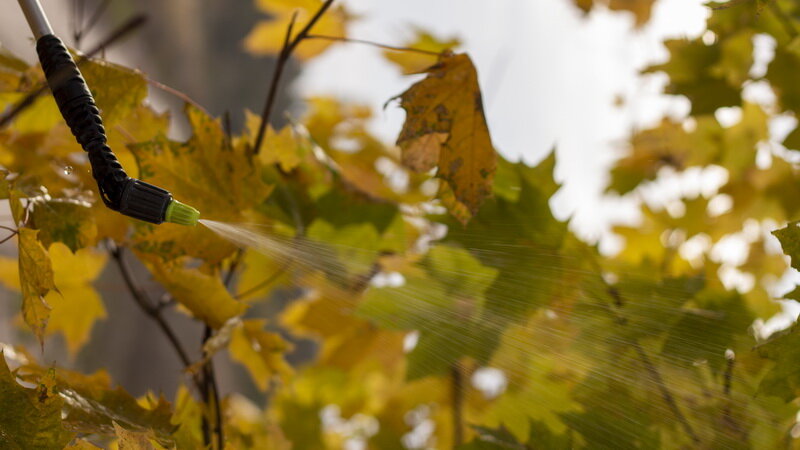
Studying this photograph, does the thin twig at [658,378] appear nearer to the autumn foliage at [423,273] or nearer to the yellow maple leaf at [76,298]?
the autumn foliage at [423,273]

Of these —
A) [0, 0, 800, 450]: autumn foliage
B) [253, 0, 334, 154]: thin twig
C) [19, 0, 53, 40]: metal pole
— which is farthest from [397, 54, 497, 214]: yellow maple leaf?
[19, 0, 53, 40]: metal pole

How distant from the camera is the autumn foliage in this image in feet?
1.41

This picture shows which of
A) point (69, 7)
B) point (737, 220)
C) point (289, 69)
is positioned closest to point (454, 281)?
point (737, 220)

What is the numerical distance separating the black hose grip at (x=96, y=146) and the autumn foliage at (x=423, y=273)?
2.6 inches

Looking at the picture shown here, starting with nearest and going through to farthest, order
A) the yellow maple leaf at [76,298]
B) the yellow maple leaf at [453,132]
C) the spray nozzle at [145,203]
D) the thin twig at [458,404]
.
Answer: the spray nozzle at [145,203] < the yellow maple leaf at [453,132] < the yellow maple leaf at [76,298] < the thin twig at [458,404]

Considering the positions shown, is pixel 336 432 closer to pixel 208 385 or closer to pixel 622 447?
pixel 208 385

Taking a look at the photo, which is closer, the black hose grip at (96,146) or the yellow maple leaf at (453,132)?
the black hose grip at (96,146)

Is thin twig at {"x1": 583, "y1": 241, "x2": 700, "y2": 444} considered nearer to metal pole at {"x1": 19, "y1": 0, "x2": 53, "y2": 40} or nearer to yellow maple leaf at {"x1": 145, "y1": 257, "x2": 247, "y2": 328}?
yellow maple leaf at {"x1": 145, "y1": 257, "x2": 247, "y2": 328}

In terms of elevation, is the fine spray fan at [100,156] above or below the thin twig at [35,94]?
below

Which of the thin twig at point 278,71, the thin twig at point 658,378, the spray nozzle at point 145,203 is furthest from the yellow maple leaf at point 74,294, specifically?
the thin twig at point 658,378

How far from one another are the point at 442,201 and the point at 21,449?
30cm

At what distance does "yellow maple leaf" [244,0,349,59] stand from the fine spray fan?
0.36 metres

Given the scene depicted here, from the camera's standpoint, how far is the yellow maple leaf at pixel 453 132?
449mm

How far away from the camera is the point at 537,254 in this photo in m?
0.57
